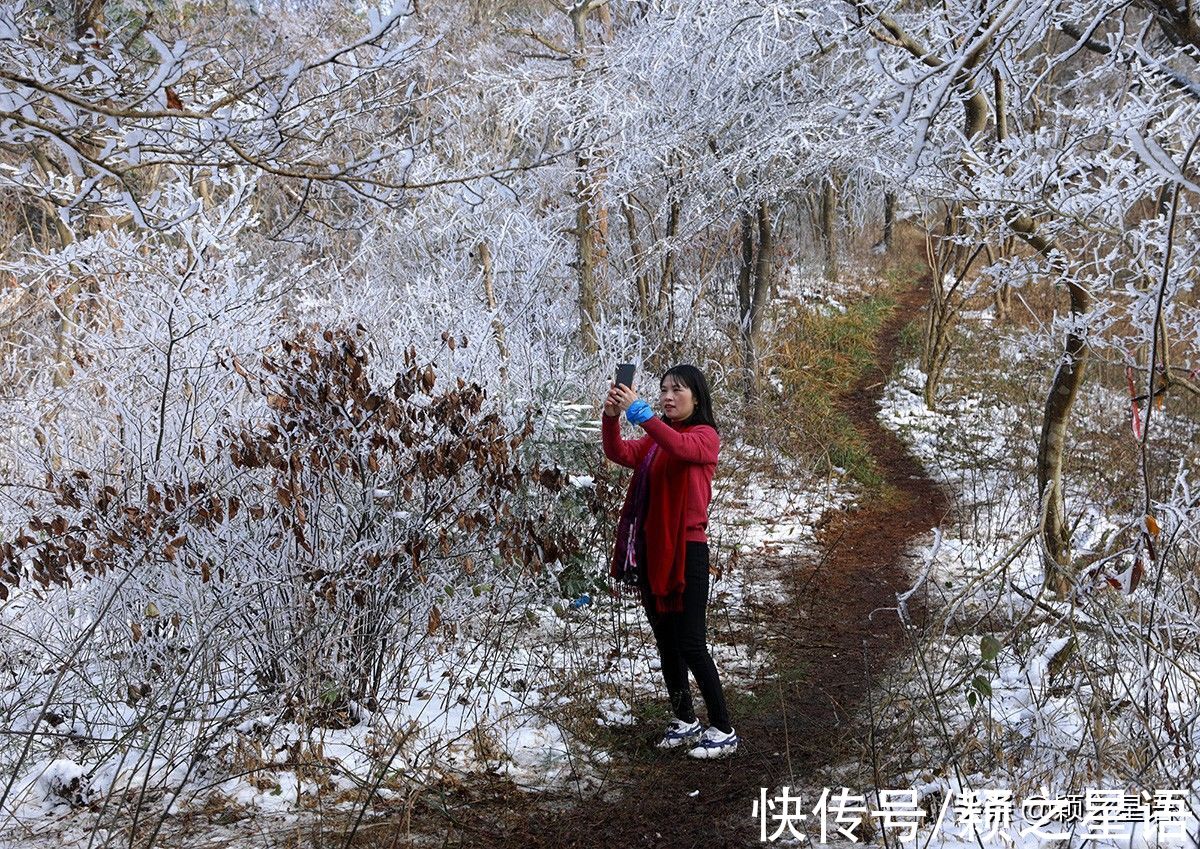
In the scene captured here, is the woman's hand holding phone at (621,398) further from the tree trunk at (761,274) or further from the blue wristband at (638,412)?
the tree trunk at (761,274)

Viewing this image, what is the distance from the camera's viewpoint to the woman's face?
12.9 feet

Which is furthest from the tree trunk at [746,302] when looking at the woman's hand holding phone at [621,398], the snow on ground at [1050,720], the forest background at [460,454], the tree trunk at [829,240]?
the tree trunk at [829,240]

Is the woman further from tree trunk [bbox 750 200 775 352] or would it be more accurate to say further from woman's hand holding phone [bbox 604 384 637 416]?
tree trunk [bbox 750 200 775 352]

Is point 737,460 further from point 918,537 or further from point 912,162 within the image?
point 912,162

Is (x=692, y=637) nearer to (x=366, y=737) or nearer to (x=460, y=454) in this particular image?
(x=460, y=454)

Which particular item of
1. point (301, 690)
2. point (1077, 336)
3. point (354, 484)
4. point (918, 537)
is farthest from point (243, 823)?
point (918, 537)

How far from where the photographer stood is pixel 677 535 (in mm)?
3859

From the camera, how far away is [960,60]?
247 centimetres

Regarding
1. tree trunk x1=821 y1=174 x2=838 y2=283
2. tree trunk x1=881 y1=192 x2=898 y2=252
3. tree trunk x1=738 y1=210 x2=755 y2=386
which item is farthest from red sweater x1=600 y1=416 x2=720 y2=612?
tree trunk x1=881 y1=192 x2=898 y2=252

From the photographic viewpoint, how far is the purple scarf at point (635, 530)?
13.1 ft

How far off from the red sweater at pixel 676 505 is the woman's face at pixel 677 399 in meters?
0.06

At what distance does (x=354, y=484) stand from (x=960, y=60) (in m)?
2.93

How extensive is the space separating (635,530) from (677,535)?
0.77 feet

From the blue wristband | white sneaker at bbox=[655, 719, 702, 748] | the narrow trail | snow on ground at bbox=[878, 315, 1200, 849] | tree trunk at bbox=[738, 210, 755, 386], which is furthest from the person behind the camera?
tree trunk at bbox=[738, 210, 755, 386]
